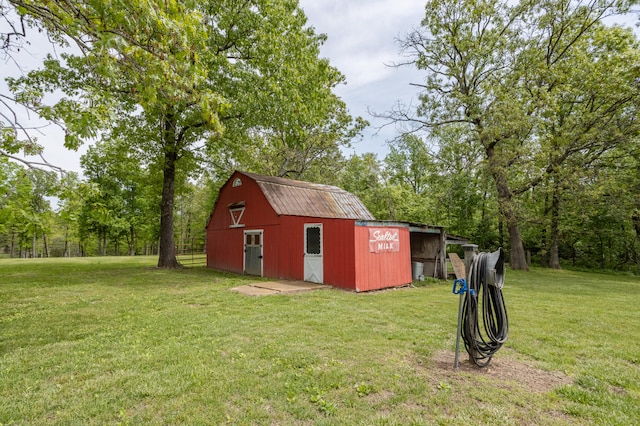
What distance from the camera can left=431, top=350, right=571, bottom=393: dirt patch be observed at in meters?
3.35

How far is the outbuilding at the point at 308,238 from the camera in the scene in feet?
31.8

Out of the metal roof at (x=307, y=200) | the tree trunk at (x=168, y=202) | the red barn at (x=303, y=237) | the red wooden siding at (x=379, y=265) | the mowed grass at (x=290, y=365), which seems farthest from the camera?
the tree trunk at (x=168, y=202)

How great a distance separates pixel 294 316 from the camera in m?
5.97

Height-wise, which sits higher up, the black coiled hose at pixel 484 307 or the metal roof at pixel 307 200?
the metal roof at pixel 307 200

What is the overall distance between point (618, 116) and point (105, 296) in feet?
67.7

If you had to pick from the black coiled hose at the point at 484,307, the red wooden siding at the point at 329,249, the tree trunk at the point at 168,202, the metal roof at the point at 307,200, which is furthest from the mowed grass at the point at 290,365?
the tree trunk at the point at 168,202

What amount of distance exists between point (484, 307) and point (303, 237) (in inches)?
306

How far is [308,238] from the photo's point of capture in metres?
11.1

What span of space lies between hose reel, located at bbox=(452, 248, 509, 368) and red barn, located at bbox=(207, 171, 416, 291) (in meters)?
5.49

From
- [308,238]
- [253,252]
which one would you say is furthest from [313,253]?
[253,252]

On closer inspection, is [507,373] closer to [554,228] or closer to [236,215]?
[236,215]

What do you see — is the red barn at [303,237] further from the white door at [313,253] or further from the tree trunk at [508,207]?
the tree trunk at [508,207]

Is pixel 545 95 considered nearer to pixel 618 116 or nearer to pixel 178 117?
pixel 618 116

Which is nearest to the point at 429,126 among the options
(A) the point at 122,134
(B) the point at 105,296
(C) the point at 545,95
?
(C) the point at 545,95
